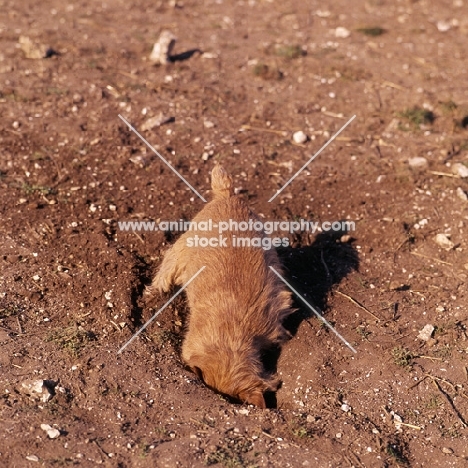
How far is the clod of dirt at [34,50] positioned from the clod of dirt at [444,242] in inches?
249

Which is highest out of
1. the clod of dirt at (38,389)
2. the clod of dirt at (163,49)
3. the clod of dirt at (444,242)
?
the clod of dirt at (38,389)

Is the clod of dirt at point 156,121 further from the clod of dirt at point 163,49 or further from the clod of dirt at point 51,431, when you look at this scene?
the clod of dirt at point 51,431

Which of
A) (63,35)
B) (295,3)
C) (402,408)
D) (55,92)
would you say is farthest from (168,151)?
→ (295,3)

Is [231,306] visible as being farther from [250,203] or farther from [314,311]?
[250,203]

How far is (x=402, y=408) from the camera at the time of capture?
598 centimetres

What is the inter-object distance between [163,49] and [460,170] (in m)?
4.74

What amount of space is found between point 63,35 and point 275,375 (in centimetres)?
717

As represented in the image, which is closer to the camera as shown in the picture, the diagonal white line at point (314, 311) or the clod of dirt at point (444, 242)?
the diagonal white line at point (314, 311)

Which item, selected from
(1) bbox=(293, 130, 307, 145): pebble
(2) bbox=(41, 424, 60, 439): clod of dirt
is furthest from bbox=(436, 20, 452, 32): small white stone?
(2) bbox=(41, 424, 60, 439): clod of dirt

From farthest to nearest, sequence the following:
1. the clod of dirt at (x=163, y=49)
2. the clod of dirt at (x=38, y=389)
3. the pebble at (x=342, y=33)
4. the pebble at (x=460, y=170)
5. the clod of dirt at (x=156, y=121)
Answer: the pebble at (x=342, y=33) → the clod of dirt at (x=163, y=49) → the clod of dirt at (x=156, y=121) → the pebble at (x=460, y=170) → the clod of dirt at (x=38, y=389)

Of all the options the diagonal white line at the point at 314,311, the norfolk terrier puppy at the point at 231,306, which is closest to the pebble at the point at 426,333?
the diagonal white line at the point at 314,311

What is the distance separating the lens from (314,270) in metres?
7.53

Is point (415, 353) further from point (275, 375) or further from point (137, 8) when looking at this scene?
point (137, 8)

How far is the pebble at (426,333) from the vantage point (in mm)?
6710
